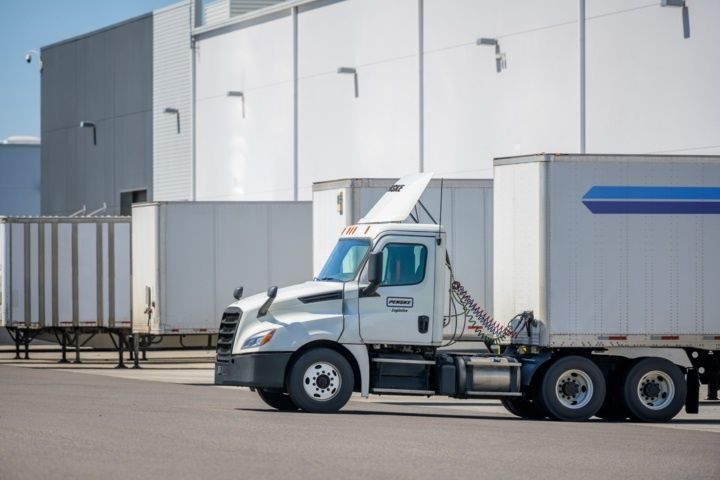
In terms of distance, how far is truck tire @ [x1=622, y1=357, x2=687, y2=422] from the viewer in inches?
760

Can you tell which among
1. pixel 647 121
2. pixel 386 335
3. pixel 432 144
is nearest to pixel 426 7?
pixel 432 144

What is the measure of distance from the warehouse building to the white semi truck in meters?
9.80

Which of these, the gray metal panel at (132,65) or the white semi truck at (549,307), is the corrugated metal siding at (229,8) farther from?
the white semi truck at (549,307)

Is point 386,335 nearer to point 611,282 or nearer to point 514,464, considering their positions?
point 611,282

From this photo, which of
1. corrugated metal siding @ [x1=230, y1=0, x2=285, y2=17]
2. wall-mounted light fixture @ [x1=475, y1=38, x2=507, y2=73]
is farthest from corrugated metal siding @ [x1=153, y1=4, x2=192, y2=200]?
wall-mounted light fixture @ [x1=475, y1=38, x2=507, y2=73]

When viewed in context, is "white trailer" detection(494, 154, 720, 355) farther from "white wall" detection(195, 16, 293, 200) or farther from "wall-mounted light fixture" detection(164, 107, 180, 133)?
"wall-mounted light fixture" detection(164, 107, 180, 133)

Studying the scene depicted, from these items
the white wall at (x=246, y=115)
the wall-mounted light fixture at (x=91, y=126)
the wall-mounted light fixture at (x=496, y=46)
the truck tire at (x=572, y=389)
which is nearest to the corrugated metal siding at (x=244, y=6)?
the white wall at (x=246, y=115)

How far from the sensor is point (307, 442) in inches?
590

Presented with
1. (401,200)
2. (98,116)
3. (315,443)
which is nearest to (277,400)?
(401,200)

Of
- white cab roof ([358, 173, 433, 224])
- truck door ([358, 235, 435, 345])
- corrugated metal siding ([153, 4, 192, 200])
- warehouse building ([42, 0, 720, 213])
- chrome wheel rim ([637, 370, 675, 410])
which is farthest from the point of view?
corrugated metal siding ([153, 4, 192, 200])

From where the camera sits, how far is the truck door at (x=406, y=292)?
774 inches

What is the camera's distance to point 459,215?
85.0ft

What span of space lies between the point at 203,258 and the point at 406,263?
12723 millimetres

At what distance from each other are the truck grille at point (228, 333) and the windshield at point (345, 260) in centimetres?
136
